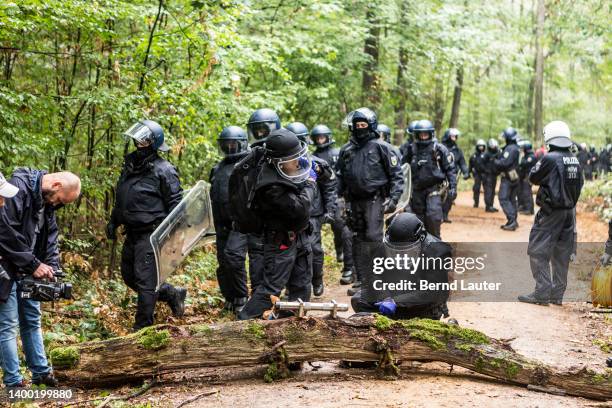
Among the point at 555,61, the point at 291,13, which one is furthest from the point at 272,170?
the point at 555,61

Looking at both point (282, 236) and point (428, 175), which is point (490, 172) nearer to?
point (428, 175)

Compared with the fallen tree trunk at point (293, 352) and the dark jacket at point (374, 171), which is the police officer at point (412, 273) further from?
the dark jacket at point (374, 171)

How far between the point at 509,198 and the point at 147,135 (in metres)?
13.0

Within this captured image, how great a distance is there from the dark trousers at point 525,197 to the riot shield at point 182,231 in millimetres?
14271

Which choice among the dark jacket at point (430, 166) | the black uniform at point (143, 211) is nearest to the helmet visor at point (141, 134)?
the black uniform at point (143, 211)

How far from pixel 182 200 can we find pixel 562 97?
39.3m

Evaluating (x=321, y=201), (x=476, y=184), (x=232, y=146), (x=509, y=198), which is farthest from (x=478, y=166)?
(x=232, y=146)

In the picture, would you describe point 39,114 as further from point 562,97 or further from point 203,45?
point 562,97

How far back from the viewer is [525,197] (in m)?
21.4

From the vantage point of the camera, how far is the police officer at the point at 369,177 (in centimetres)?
941

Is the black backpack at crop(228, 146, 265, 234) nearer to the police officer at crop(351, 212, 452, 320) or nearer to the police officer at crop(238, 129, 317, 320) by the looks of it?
the police officer at crop(238, 129, 317, 320)

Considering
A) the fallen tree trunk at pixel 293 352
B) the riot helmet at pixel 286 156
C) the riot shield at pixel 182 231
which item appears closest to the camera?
the fallen tree trunk at pixel 293 352

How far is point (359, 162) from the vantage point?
9.49 m

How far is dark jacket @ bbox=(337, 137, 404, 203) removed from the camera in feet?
30.9
